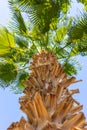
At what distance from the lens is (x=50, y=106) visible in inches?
143

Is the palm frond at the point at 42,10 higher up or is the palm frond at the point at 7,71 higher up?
the palm frond at the point at 42,10

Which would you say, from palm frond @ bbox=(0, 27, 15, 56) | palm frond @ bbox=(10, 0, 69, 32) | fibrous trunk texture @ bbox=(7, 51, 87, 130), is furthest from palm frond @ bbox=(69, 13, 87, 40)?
fibrous trunk texture @ bbox=(7, 51, 87, 130)

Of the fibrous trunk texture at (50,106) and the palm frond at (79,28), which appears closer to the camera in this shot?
the fibrous trunk texture at (50,106)

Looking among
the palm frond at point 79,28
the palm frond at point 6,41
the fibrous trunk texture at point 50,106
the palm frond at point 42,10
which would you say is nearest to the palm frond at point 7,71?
the palm frond at point 6,41

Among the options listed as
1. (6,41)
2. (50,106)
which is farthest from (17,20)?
(50,106)

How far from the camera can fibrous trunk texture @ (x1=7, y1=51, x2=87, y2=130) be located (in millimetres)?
3157

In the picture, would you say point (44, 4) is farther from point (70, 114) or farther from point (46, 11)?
Result: point (70, 114)

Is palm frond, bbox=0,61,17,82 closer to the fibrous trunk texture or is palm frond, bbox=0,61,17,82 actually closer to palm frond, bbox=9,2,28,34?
palm frond, bbox=9,2,28,34

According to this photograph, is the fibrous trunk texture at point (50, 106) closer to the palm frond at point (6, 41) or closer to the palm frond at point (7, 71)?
the palm frond at point (6, 41)

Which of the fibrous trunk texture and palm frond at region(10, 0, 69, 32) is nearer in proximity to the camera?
the fibrous trunk texture

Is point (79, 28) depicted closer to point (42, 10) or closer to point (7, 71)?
point (42, 10)

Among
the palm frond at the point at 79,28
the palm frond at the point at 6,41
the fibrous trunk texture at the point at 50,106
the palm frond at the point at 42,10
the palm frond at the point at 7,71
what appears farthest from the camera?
the palm frond at the point at 7,71

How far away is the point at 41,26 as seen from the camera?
29.0 ft

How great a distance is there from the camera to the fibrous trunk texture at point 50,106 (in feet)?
10.4
